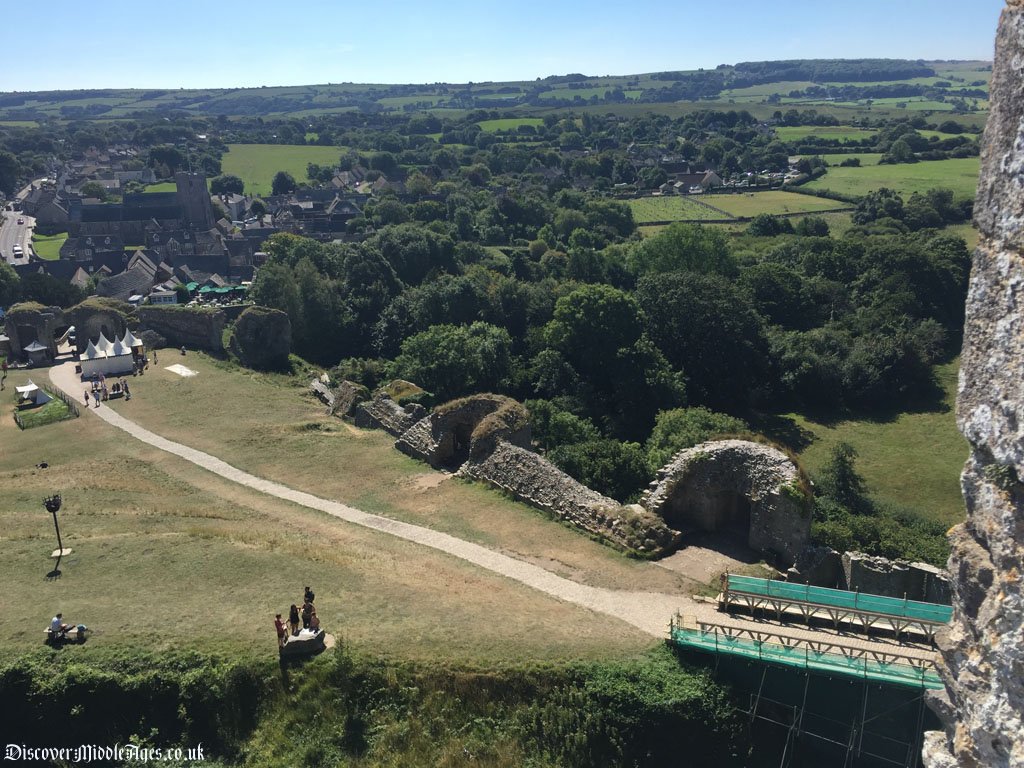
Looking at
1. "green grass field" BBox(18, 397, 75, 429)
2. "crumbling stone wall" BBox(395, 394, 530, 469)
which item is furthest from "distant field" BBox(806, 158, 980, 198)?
"green grass field" BBox(18, 397, 75, 429)

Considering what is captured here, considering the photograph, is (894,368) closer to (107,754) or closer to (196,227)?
(107,754)

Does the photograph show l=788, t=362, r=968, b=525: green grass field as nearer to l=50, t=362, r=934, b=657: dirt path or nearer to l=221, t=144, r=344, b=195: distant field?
l=50, t=362, r=934, b=657: dirt path

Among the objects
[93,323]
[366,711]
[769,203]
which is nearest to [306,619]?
[366,711]

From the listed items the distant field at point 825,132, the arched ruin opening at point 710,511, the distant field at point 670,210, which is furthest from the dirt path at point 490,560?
the distant field at point 825,132

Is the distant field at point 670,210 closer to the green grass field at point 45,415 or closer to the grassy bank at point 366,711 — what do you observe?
the green grass field at point 45,415

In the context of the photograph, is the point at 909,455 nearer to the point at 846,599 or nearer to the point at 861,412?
the point at 861,412
